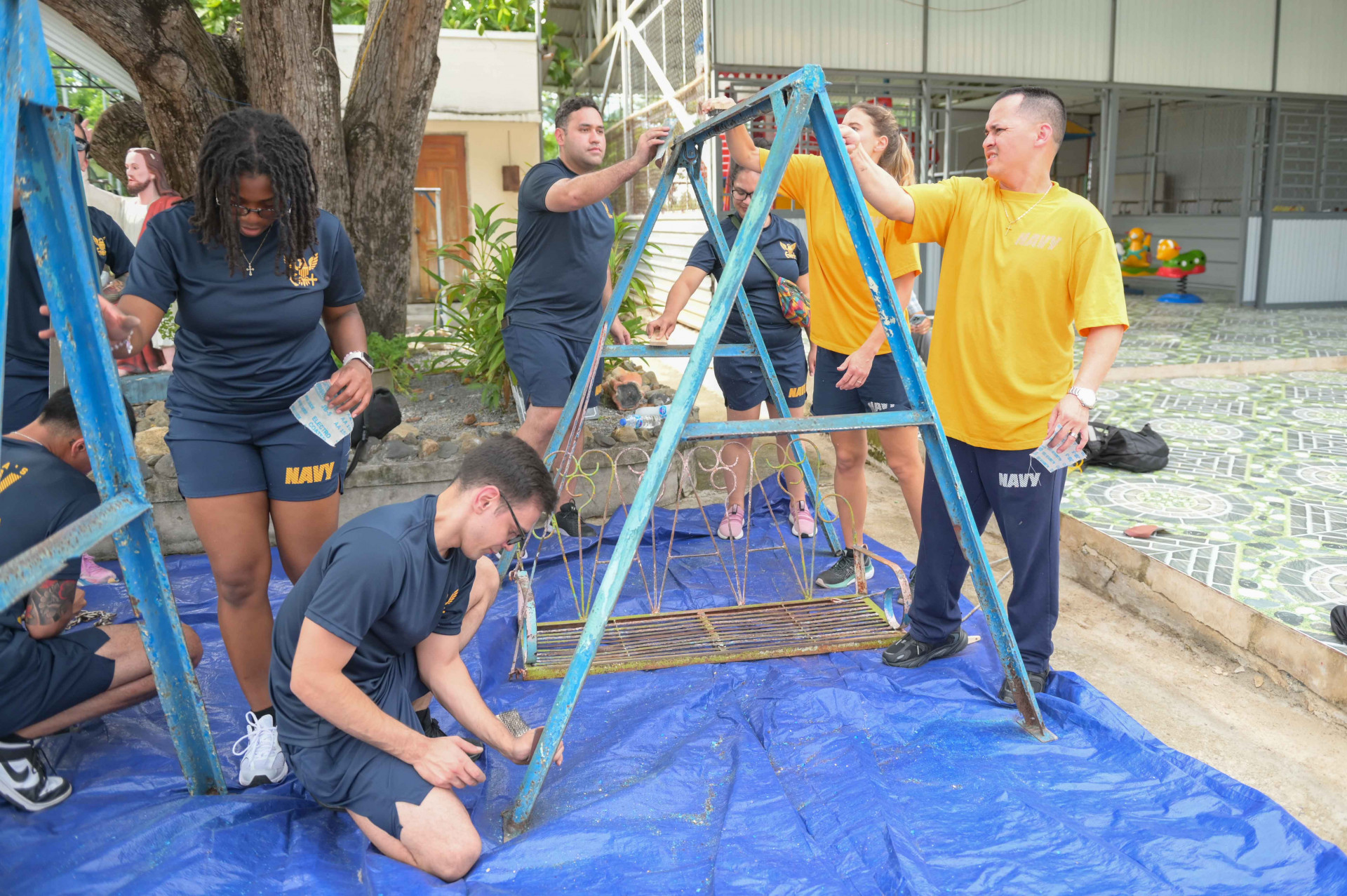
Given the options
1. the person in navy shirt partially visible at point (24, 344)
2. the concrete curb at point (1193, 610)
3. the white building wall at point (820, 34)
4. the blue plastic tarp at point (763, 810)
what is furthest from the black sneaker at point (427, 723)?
the white building wall at point (820, 34)

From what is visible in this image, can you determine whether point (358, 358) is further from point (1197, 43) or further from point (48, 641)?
point (1197, 43)

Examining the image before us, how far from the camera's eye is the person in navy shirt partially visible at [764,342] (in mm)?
4195

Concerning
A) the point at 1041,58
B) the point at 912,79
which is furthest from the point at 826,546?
the point at 1041,58

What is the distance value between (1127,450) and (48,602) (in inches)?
185

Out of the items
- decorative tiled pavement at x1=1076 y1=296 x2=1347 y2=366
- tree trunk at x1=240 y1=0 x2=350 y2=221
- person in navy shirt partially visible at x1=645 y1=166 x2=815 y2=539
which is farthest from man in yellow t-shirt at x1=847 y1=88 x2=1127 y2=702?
decorative tiled pavement at x1=1076 y1=296 x2=1347 y2=366

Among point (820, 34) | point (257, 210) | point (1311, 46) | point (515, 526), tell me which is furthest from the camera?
point (1311, 46)

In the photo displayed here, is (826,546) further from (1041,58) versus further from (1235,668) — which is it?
(1041,58)

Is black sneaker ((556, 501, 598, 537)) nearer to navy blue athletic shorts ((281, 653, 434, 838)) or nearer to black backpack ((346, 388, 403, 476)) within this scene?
black backpack ((346, 388, 403, 476))

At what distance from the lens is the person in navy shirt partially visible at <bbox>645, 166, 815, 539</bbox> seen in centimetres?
420

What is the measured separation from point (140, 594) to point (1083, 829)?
7.47 feet

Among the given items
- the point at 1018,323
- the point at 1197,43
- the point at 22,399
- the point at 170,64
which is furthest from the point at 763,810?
the point at 1197,43

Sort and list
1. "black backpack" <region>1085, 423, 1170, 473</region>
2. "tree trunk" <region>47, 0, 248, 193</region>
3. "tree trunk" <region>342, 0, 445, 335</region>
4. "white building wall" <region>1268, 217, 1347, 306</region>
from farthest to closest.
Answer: "white building wall" <region>1268, 217, 1347, 306</region>
"tree trunk" <region>342, 0, 445, 335</region>
"black backpack" <region>1085, 423, 1170, 473</region>
"tree trunk" <region>47, 0, 248, 193</region>

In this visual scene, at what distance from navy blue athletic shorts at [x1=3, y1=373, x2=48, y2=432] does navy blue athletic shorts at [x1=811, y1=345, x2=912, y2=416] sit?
8.90ft

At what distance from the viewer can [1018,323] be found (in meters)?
2.66
